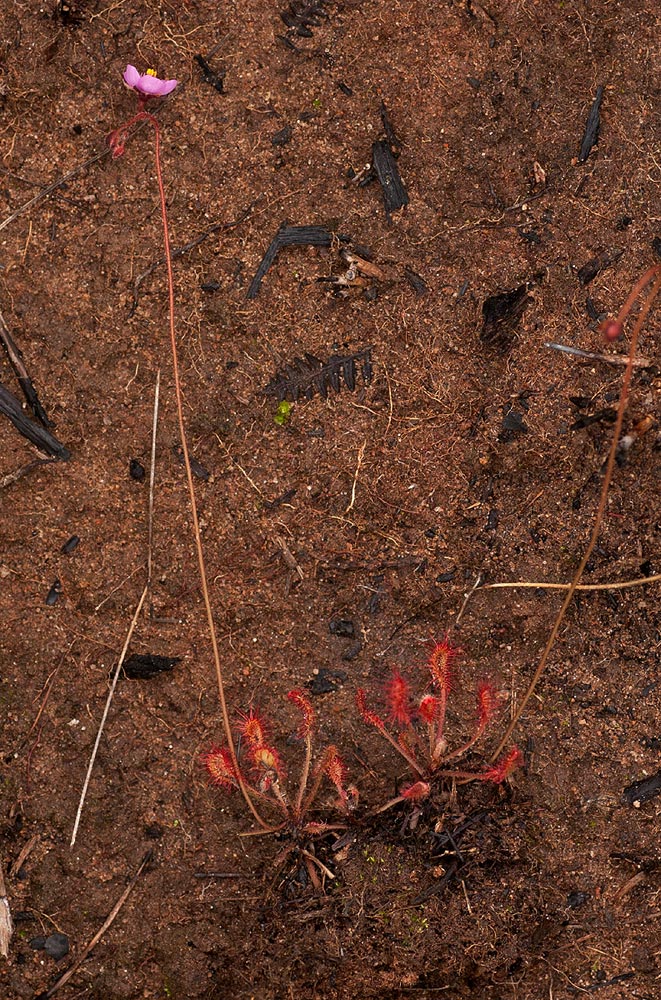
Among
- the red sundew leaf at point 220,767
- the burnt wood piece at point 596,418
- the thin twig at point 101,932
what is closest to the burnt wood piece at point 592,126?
the burnt wood piece at point 596,418

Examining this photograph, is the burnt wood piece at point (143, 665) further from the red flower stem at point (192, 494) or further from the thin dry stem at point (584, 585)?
the thin dry stem at point (584, 585)

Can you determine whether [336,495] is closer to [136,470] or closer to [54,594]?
[136,470]

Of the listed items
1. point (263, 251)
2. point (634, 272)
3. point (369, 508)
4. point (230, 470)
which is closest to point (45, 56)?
point (263, 251)

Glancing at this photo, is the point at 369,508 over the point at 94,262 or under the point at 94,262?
under

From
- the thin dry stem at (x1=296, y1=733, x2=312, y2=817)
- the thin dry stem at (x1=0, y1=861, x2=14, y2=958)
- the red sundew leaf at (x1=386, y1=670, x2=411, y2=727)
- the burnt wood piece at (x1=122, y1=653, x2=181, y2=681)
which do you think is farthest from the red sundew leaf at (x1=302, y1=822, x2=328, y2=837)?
the thin dry stem at (x1=0, y1=861, x2=14, y2=958)

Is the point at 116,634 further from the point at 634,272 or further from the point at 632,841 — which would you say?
the point at 634,272

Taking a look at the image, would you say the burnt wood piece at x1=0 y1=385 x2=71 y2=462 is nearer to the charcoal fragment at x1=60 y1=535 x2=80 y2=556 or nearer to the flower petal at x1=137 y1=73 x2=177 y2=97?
the charcoal fragment at x1=60 y1=535 x2=80 y2=556

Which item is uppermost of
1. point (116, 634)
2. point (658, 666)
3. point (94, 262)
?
point (94, 262)
